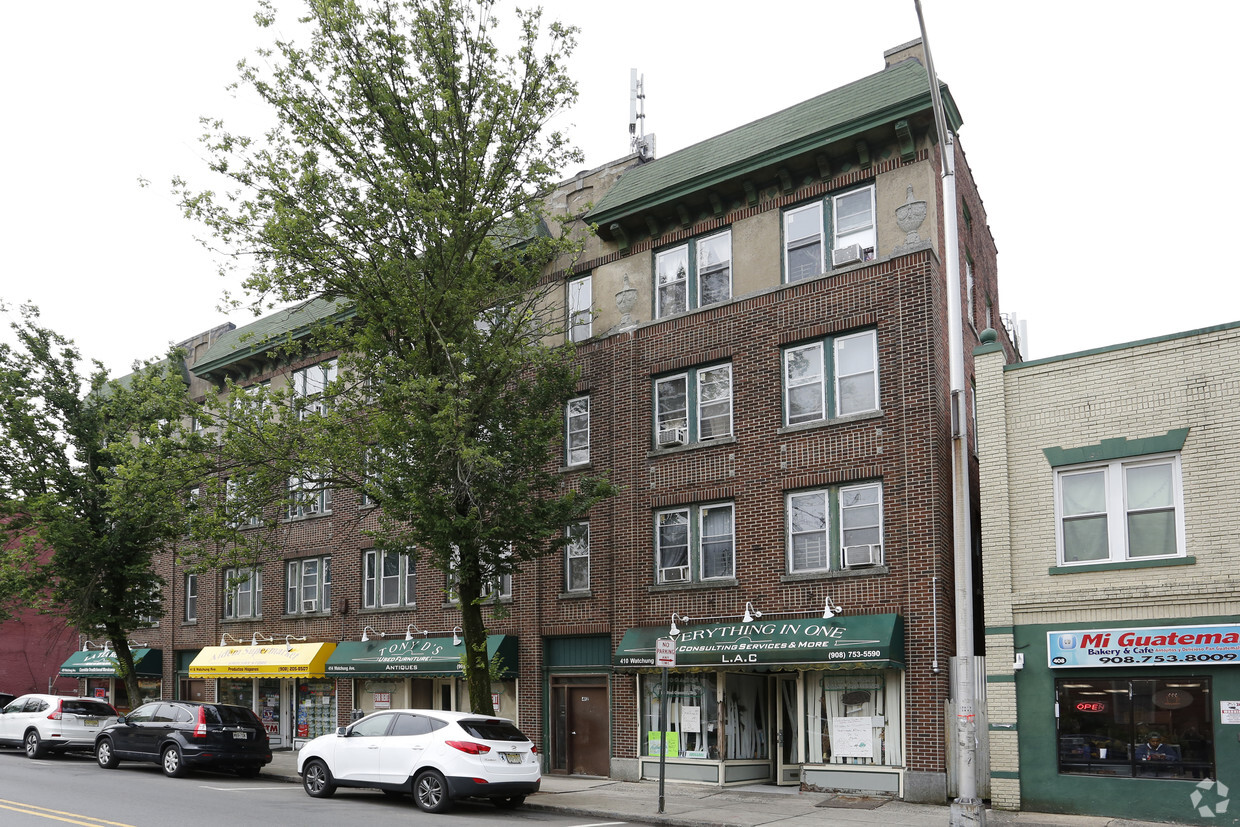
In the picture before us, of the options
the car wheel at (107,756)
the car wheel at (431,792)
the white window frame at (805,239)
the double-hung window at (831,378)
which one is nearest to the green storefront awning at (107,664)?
the car wheel at (107,756)

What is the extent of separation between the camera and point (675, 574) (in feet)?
72.5

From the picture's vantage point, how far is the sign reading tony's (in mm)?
14922

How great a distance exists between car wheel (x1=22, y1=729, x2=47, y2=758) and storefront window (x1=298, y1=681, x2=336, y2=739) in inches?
248

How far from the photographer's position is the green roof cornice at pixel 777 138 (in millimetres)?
19922

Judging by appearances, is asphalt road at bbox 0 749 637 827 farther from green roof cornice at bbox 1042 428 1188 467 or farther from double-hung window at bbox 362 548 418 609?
green roof cornice at bbox 1042 428 1188 467

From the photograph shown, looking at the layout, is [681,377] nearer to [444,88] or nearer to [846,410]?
[846,410]

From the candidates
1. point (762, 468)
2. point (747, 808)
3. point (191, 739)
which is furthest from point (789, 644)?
point (191, 739)

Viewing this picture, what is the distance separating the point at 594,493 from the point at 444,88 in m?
7.88

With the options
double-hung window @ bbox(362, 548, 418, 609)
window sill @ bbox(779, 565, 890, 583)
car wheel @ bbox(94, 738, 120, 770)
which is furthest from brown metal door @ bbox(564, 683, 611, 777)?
car wheel @ bbox(94, 738, 120, 770)

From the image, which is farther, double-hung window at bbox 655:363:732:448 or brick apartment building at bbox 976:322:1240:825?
double-hung window at bbox 655:363:732:448

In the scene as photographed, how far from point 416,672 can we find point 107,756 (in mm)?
6611

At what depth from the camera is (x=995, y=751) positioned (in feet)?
55.0

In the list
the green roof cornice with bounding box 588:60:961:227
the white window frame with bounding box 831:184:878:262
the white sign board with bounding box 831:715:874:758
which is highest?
the green roof cornice with bounding box 588:60:961:227

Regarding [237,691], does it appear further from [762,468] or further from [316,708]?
[762,468]
